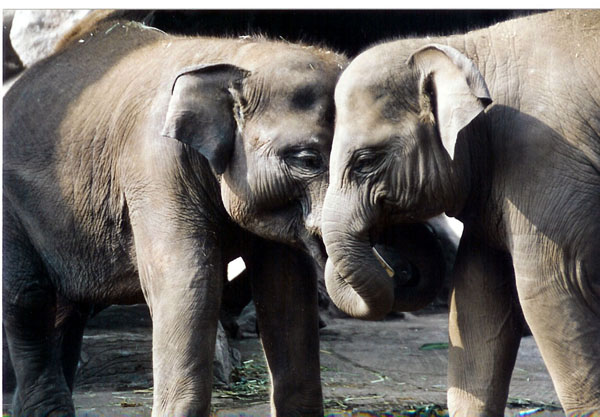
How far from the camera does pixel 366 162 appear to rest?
13.6 feet

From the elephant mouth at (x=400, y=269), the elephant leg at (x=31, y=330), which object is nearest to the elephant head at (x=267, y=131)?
the elephant mouth at (x=400, y=269)

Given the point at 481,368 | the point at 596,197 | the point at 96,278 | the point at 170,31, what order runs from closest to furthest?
1. the point at 596,197
2. the point at 481,368
3. the point at 96,278
4. the point at 170,31

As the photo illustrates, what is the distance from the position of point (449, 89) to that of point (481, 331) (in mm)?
829

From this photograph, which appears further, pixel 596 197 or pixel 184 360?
pixel 184 360

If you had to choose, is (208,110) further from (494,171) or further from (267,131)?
(494,171)

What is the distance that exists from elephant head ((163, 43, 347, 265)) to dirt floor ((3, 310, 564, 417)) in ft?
4.40

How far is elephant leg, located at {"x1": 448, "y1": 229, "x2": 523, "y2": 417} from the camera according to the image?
4320mm

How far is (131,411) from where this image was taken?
555 cm

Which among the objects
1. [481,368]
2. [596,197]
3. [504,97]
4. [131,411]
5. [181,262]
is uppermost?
[504,97]

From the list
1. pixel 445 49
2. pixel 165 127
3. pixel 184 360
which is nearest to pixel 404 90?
pixel 445 49

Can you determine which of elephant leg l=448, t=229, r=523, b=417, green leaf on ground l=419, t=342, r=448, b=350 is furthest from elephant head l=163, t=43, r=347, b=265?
green leaf on ground l=419, t=342, r=448, b=350

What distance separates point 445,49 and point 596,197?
0.66 meters

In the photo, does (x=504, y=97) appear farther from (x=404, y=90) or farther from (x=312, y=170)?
(x=312, y=170)

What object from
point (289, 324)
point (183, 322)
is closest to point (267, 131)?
point (183, 322)
